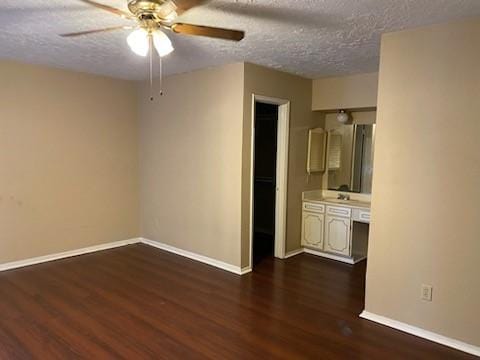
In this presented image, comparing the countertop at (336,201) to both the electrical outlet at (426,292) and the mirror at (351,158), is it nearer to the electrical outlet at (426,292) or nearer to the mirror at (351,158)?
the mirror at (351,158)

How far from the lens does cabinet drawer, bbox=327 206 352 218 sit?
4.36 metres

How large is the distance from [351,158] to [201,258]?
7.97ft

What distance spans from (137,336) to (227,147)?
2161 mm

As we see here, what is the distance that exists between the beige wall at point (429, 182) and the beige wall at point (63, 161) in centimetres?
353

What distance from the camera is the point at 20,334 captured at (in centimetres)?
268

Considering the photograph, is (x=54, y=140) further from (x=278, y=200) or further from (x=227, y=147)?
(x=278, y=200)

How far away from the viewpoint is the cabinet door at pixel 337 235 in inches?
173

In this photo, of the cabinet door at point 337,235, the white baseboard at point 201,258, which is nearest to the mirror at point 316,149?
the cabinet door at point 337,235

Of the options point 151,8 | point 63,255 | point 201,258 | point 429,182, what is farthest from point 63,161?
point 429,182

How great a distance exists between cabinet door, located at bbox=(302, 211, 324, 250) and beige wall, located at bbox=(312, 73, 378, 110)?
1456 mm

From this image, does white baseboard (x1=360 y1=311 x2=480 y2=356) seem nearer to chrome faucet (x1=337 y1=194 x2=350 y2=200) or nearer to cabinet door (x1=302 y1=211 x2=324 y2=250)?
cabinet door (x1=302 y1=211 x2=324 y2=250)

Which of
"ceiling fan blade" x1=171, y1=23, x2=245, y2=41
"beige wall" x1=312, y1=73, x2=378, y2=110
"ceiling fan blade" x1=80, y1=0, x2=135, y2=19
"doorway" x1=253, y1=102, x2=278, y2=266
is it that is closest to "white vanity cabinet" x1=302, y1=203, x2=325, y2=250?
"doorway" x1=253, y1=102, x2=278, y2=266

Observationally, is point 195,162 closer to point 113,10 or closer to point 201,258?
point 201,258

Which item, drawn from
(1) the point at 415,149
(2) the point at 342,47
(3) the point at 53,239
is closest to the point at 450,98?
(1) the point at 415,149
